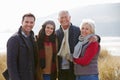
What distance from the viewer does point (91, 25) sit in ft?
14.6

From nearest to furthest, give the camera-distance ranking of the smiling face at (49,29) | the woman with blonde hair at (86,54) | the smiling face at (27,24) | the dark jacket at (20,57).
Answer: the dark jacket at (20,57) → the smiling face at (27,24) → the woman with blonde hair at (86,54) → the smiling face at (49,29)

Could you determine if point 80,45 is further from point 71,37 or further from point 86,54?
point 71,37

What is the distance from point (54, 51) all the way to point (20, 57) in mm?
699

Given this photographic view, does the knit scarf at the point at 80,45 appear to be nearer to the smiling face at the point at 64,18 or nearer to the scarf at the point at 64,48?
the scarf at the point at 64,48

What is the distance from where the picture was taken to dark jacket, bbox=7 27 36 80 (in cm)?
411

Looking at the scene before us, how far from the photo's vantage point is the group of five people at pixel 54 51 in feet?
13.7

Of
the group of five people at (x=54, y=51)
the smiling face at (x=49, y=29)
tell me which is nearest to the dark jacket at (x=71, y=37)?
the group of five people at (x=54, y=51)

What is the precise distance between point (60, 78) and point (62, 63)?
0.22 meters

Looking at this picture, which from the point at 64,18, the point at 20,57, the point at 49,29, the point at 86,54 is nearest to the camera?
the point at 20,57

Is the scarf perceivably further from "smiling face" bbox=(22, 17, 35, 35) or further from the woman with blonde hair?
"smiling face" bbox=(22, 17, 35, 35)

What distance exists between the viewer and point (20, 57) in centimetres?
418

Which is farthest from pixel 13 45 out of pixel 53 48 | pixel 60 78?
pixel 60 78

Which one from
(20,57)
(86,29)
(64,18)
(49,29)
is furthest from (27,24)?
(64,18)

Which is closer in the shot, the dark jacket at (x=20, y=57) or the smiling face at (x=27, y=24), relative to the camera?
the dark jacket at (x=20, y=57)
